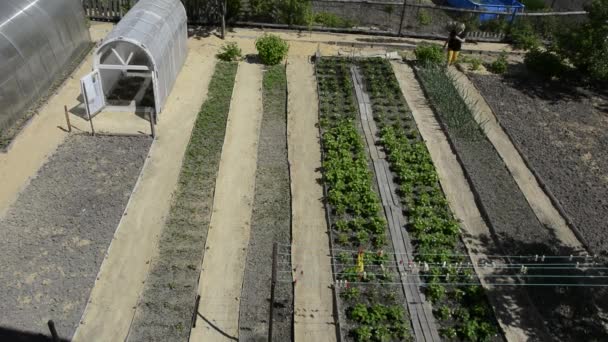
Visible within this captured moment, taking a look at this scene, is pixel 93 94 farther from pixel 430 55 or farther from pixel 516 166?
pixel 516 166

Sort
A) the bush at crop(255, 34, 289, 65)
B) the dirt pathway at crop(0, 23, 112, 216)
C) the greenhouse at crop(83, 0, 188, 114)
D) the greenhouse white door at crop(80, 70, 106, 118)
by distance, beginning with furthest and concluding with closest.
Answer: the bush at crop(255, 34, 289, 65), the greenhouse at crop(83, 0, 188, 114), the greenhouse white door at crop(80, 70, 106, 118), the dirt pathway at crop(0, 23, 112, 216)

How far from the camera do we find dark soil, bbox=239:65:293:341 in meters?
9.69

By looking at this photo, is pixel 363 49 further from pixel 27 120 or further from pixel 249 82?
pixel 27 120

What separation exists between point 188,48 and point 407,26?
370 inches

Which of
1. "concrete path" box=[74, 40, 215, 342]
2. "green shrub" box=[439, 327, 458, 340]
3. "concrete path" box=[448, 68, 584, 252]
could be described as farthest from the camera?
"concrete path" box=[448, 68, 584, 252]

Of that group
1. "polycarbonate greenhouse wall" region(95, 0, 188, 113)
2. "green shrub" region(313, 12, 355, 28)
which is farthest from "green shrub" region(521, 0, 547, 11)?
"polycarbonate greenhouse wall" region(95, 0, 188, 113)

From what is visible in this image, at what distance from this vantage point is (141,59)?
16922 mm

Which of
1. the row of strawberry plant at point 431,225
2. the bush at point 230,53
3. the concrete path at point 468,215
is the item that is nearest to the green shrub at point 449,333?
the row of strawberry plant at point 431,225

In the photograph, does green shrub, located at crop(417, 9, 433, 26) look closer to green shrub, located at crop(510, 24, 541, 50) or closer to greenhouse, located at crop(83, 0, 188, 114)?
green shrub, located at crop(510, 24, 541, 50)

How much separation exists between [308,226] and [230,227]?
170cm

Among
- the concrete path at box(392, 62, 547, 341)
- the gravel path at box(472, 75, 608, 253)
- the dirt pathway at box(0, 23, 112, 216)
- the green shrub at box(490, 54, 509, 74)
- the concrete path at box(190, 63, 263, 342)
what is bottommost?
the dirt pathway at box(0, 23, 112, 216)

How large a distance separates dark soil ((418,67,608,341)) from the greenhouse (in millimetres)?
8262

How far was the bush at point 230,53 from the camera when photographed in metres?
18.9

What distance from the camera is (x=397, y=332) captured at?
9.46 m
